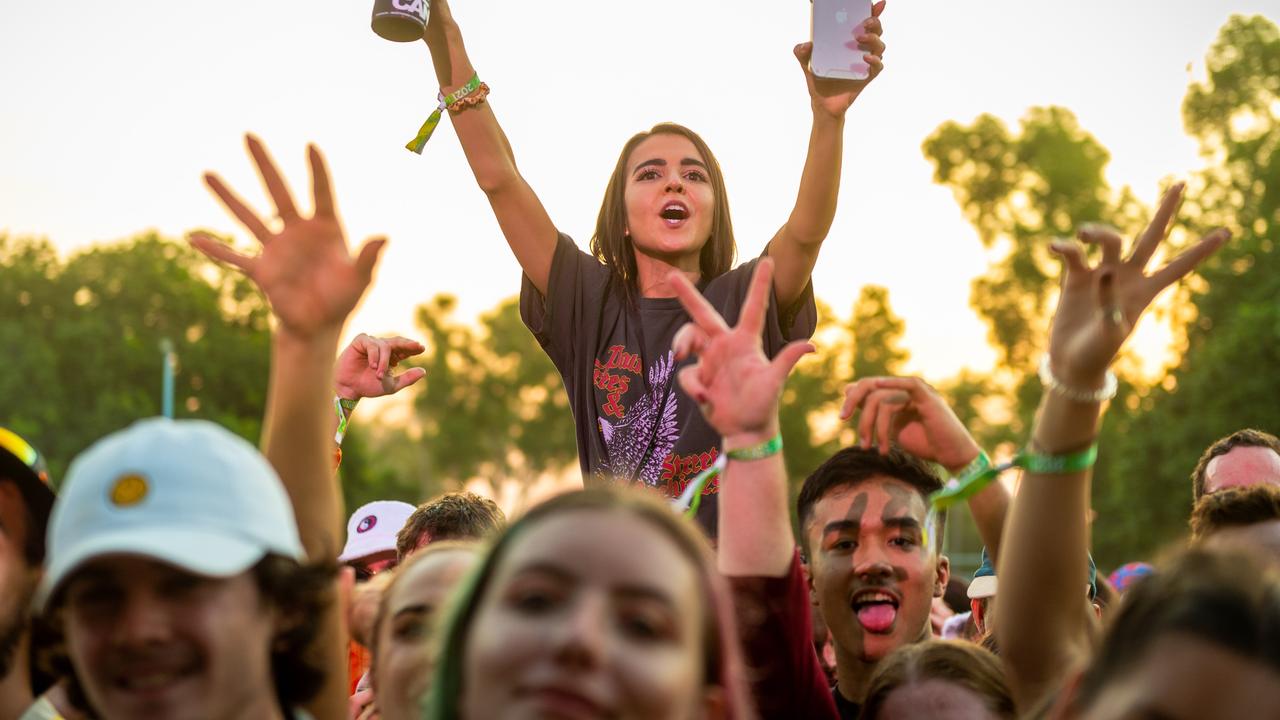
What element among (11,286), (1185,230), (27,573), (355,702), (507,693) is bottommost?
(355,702)

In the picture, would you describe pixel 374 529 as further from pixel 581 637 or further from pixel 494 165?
pixel 581 637

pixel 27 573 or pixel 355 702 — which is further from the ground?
pixel 27 573

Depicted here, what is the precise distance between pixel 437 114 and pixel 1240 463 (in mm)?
3089

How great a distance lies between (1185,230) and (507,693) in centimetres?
3043

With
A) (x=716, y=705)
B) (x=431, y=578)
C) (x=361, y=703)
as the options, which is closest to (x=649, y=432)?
(x=361, y=703)

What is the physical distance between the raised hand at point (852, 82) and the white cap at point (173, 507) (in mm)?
2267

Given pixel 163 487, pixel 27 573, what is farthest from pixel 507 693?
pixel 27 573

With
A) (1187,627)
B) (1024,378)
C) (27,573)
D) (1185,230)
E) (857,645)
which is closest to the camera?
(1187,627)

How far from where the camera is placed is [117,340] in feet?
149

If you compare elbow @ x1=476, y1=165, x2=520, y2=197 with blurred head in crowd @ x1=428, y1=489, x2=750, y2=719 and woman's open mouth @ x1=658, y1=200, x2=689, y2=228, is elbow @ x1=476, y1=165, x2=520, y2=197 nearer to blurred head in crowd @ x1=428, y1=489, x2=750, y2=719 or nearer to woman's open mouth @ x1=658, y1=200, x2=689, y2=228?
woman's open mouth @ x1=658, y1=200, x2=689, y2=228

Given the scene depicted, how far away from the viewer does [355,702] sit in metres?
4.14

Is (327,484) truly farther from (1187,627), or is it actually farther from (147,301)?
(147,301)

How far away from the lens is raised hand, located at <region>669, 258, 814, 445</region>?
275cm

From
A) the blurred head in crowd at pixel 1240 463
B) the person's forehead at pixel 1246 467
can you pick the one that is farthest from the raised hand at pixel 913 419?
the person's forehead at pixel 1246 467
